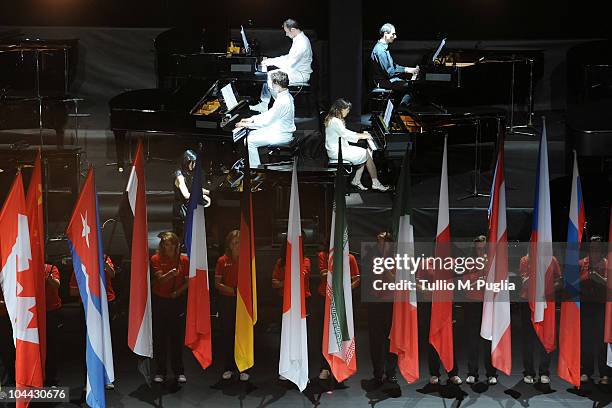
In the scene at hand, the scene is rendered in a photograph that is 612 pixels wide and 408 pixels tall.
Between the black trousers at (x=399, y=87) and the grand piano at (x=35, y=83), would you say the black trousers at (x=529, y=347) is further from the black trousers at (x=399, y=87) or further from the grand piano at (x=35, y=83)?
the grand piano at (x=35, y=83)

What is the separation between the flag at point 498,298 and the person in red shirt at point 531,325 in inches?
13.9

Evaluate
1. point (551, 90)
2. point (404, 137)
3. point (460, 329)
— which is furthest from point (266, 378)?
point (551, 90)

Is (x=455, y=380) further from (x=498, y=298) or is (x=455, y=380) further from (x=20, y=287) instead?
(x=20, y=287)

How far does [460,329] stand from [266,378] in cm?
238

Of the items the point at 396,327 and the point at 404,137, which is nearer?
the point at 396,327

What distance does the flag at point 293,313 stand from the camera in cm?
1295

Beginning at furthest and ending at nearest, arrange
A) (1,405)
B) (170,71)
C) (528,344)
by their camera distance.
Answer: (170,71) < (528,344) < (1,405)

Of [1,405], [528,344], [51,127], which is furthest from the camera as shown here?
[51,127]

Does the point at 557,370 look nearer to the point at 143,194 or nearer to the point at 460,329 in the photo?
the point at 460,329

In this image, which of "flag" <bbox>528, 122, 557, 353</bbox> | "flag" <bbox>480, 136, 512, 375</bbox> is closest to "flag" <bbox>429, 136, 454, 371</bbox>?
"flag" <bbox>480, 136, 512, 375</bbox>

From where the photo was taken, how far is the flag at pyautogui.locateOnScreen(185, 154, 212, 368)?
1294 centimetres

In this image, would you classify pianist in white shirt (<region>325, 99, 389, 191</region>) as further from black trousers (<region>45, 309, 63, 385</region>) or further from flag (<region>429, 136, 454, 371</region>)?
black trousers (<region>45, 309, 63, 385</region>)

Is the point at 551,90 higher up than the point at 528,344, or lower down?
higher up

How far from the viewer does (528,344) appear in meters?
13.5
